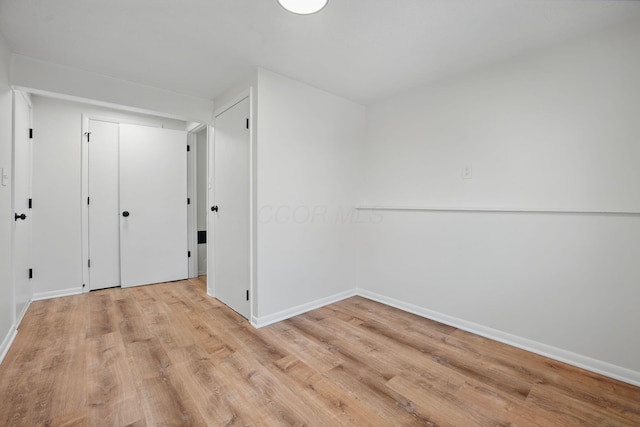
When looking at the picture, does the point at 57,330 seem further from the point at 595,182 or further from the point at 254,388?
the point at 595,182

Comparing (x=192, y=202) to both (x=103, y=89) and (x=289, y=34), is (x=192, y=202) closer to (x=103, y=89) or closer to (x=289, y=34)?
(x=103, y=89)

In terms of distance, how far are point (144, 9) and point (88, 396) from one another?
2.23 metres

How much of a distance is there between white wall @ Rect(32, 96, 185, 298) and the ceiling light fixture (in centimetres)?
304

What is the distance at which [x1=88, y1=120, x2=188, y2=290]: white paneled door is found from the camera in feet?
11.0

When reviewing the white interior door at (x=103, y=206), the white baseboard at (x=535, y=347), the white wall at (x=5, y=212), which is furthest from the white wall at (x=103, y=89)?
the white baseboard at (x=535, y=347)

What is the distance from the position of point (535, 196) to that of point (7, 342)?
400cm

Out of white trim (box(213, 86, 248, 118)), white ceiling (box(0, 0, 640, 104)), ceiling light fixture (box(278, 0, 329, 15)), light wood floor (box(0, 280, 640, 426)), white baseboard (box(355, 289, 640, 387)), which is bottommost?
light wood floor (box(0, 280, 640, 426))

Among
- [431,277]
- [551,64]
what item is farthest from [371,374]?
[551,64]

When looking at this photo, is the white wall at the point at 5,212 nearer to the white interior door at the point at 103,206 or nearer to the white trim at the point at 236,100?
the white interior door at the point at 103,206

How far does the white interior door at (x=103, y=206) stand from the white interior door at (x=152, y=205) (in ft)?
0.28

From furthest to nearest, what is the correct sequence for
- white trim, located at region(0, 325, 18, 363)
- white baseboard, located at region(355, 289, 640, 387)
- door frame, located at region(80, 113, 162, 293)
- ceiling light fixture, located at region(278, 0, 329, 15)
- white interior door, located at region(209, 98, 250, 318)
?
1. door frame, located at region(80, 113, 162, 293)
2. white interior door, located at region(209, 98, 250, 318)
3. white trim, located at region(0, 325, 18, 363)
4. white baseboard, located at region(355, 289, 640, 387)
5. ceiling light fixture, located at region(278, 0, 329, 15)

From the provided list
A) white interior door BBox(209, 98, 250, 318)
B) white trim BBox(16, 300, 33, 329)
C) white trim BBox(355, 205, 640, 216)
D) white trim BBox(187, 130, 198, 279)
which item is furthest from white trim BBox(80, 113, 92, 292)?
white trim BBox(355, 205, 640, 216)

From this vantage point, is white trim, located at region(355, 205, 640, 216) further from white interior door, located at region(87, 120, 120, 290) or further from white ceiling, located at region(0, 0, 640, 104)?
white interior door, located at region(87, 120, 120, 290)

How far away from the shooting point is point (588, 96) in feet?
6.13
